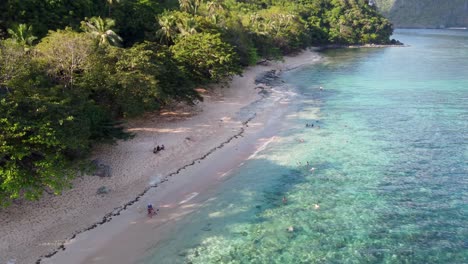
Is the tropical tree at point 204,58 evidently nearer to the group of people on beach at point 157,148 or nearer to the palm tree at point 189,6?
the group of people on beach at point 157,148

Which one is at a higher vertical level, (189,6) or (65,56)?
(189,6)

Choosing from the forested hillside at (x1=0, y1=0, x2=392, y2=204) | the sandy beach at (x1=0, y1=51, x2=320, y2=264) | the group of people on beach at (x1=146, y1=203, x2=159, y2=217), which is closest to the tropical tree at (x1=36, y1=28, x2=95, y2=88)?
the forested hillside at (x1=0, y1=0, x2=392, y2=204)

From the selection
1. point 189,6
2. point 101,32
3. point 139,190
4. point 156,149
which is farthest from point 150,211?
point 189,6

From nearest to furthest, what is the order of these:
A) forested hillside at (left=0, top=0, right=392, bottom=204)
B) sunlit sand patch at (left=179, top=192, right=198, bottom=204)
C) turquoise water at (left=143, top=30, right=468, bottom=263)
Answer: turquoise water at (left=143, top=30, right=468, bottom=263) → forested hillside at (left=0, top=0, right=392, bottom=204) → sunlit sand patch at (left=179, top=192, right=198, bottom=204)

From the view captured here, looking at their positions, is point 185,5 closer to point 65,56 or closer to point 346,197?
point 65,56

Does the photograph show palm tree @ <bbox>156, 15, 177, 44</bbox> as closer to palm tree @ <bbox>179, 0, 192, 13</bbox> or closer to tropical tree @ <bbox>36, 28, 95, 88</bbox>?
palm tree @ <bbox>179, 0, 192, 13</bbox>

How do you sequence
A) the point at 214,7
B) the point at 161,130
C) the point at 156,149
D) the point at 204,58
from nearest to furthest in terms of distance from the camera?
the point at 156,149, the point at 161,130, the point at 204,58, the point at 214,7

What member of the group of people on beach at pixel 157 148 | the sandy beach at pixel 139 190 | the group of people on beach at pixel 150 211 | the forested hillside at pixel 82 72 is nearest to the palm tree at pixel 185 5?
the forested hillside at pixel 82 72
